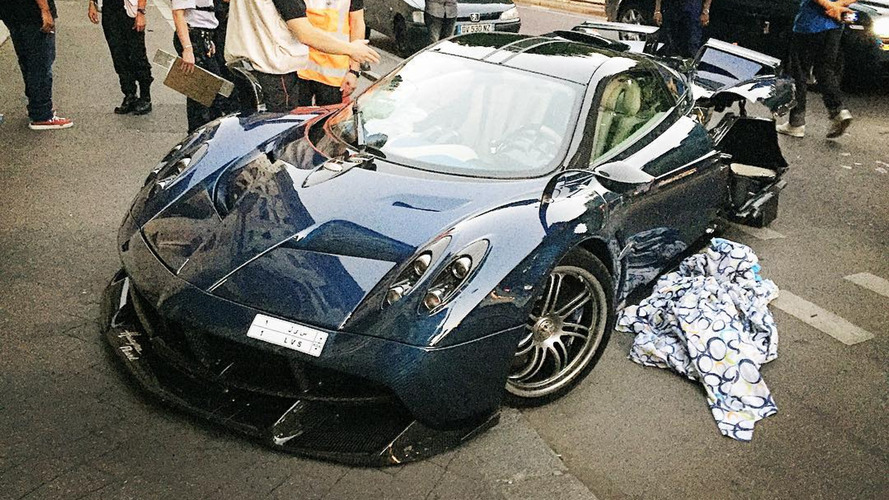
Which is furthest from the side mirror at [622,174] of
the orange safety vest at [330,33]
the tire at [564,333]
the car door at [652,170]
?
the orange safety vest at [330,33]

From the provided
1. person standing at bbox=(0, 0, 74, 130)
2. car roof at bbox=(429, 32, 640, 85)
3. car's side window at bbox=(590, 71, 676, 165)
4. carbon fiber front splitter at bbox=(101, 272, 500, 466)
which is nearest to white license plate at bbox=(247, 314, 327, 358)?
carbon fiber front splitter at bbox=(101, 272, 500, 466)

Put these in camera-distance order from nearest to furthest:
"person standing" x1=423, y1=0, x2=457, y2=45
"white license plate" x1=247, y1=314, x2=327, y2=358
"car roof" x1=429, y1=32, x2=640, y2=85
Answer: "white license plate" x1=247, y1=314, x2=327, y2=358
"car roof" x1=429, y1=32, x2=640, y2=85
"person standing" x1=423, y1=0, x2=457, y2=45

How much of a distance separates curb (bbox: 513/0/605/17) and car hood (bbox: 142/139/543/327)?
1258 cm

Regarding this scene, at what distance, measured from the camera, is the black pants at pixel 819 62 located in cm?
636

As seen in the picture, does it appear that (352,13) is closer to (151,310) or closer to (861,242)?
(151,310)

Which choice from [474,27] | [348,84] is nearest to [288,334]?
[348,84]

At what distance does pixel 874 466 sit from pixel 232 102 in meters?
4.84

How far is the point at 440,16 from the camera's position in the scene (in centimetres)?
809

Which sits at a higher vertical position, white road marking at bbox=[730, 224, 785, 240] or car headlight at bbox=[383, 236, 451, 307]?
car headlight at bbox=[383, 236, 451, 307]

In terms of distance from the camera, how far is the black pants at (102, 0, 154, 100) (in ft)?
20.2

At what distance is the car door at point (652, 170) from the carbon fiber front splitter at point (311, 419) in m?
1.09

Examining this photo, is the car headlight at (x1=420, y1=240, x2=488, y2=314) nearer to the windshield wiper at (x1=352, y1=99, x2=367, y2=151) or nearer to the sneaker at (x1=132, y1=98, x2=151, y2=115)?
the windshield wiper at (x1=352, y1=99, x2=367, y2=151)

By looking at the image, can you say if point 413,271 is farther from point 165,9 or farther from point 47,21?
point 165,9

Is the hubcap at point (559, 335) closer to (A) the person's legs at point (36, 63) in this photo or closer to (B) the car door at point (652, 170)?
(B) the car door at point (652, 170)
